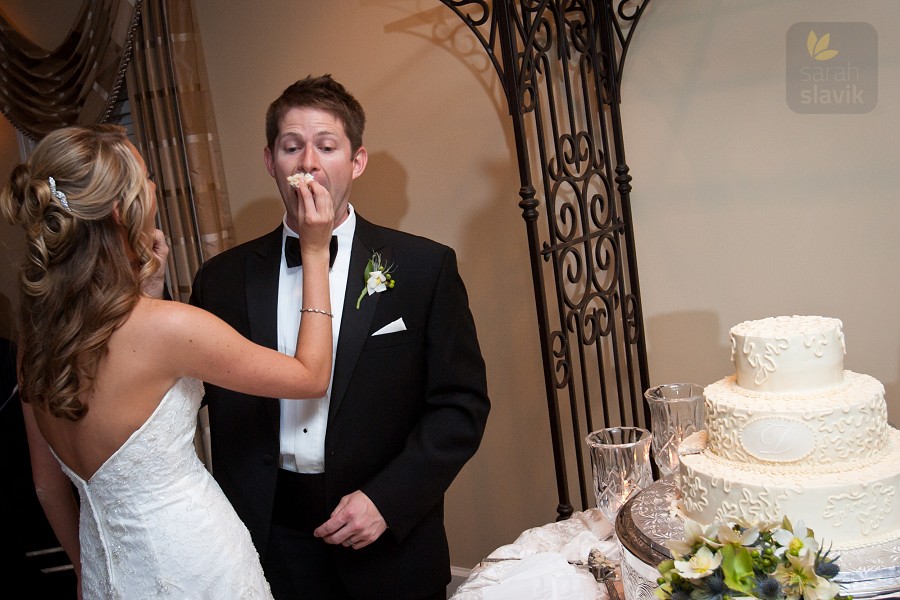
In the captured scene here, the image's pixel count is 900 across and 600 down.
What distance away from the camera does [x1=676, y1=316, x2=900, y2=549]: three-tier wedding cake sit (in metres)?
1.60

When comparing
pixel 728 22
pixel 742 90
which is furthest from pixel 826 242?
pixel 728 22

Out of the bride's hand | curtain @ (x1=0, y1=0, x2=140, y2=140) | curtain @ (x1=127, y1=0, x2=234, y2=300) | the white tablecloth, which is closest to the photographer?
the white tablecloth

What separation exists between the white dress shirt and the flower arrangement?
116 centimetres

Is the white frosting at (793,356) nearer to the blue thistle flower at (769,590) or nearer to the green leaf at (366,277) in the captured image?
the blue thistle flower at (769,590)

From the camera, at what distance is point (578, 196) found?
2.93m

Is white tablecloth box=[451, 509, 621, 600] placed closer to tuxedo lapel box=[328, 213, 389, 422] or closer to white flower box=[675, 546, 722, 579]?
tuxedo lapel box=[328, 213, 389, 422]

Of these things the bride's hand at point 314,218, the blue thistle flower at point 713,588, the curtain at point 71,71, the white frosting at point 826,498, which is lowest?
the white frosting at point 826,498

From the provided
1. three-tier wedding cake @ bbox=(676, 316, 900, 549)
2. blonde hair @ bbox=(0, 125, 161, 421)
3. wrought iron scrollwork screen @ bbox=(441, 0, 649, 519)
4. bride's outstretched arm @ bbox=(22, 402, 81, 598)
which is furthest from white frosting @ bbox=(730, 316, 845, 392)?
bride's outstretched arm @ bbox=(22, 402, 81, 598)

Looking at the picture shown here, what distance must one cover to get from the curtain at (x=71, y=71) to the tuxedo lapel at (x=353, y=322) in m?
2.32

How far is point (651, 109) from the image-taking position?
3.11 metres

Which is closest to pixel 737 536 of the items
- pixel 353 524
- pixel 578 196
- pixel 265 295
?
pixel 353 524

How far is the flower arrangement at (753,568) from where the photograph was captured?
115 cm

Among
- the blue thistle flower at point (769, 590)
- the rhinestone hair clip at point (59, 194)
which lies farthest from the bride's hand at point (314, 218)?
the blue thistle flower at point (769, 590)

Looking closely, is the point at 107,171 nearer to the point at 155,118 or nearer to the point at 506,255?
the point at 506,255
